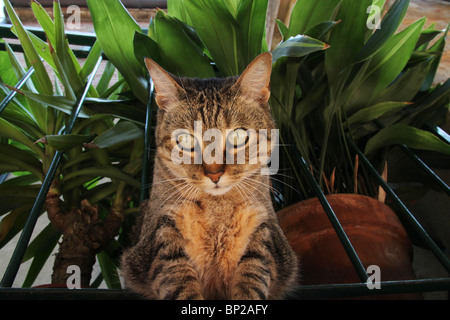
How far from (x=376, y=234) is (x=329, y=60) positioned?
396mm

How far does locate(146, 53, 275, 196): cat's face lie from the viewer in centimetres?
61

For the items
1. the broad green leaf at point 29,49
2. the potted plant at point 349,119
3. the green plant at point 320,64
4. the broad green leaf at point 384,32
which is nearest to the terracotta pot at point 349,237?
the potted plant at point 349,119

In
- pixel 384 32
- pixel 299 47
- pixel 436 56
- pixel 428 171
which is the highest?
pixel 436 56

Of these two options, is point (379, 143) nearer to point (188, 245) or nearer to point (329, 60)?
point (329, 60)

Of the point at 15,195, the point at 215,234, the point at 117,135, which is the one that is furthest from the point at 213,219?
the point at 15,195

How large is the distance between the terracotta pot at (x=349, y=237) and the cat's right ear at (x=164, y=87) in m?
0.35

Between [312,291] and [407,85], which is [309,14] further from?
[312,291]

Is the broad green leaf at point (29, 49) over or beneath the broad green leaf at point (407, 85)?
over

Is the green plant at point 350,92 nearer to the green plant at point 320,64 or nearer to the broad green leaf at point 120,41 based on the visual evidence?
the green plant at point 320,64

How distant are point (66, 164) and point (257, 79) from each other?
1.82 feet

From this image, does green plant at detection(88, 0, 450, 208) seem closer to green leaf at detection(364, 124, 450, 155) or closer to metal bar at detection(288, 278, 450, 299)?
green leaf at detection(364, 124, 450, 155)

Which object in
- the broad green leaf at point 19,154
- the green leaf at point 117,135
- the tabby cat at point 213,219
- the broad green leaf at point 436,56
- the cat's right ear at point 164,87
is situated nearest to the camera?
the tabby cat at point 213,219

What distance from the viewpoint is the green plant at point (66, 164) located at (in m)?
0.84

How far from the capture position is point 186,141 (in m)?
0.65
